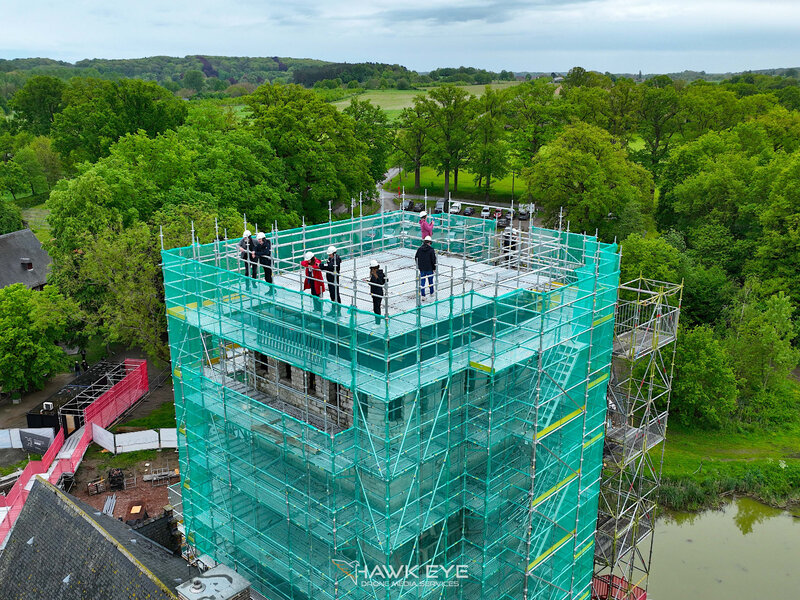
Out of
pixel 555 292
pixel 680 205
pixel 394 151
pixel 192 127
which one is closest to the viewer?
pixel 555 292

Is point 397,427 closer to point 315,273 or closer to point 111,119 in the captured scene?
point 315,273

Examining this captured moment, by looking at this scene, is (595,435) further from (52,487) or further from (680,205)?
(680,205)

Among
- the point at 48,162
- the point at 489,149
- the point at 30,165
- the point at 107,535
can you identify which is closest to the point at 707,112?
the point at 489,149

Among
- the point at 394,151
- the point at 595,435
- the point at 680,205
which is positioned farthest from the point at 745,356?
the point at 394,151

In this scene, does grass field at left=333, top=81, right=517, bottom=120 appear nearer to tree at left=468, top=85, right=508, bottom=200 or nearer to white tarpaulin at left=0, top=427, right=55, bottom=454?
tree at left=468, top=85, right=508, bottom=200

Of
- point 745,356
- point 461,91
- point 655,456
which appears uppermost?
point 461,91

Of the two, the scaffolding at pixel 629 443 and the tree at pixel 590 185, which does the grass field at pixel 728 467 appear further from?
the tree at pixel 590 185
